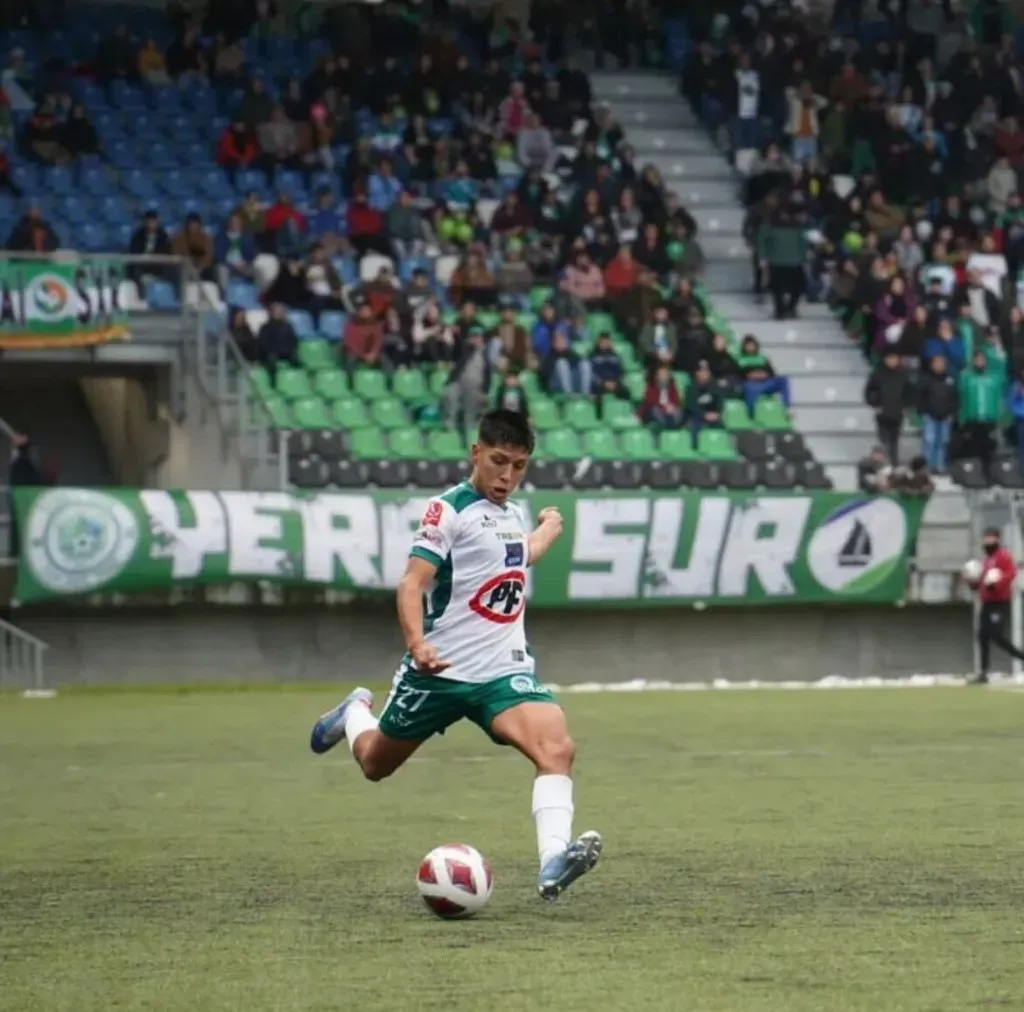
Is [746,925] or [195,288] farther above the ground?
[195,288]

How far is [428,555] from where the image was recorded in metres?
9.05

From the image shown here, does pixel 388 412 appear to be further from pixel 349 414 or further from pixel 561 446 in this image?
pixel 561 446

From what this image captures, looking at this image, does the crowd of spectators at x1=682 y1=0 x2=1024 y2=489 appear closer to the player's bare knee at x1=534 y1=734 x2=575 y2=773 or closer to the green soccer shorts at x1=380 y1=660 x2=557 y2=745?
the green soccer shorts at x1=380 y1=660 x2=557 y2=745

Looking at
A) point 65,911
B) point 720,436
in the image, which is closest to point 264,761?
point 65,911

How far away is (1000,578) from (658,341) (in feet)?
19.4

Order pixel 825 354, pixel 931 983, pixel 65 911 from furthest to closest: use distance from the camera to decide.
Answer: pixel 825 354 → pixel 65 911 → pixel 931 983

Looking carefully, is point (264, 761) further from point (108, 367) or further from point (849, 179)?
point (849, 179)

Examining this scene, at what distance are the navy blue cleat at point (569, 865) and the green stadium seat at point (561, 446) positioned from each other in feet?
67.7

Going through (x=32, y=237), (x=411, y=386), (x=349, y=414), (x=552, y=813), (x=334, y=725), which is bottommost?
(x=552, y=813)

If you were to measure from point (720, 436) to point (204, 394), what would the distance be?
6.31 m

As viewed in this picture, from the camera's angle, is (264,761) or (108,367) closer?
(264,761)

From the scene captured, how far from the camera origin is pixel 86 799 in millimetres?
13867

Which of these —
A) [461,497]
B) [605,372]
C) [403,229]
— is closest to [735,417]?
[605,372]

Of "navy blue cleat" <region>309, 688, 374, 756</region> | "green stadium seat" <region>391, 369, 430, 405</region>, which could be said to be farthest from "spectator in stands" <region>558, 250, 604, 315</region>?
"navy blue cleat" <region>309, 688, 374, 756</region>
